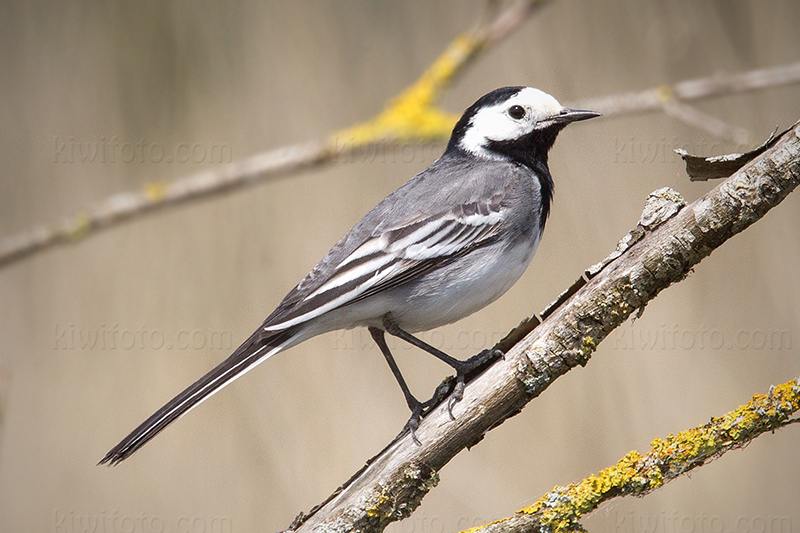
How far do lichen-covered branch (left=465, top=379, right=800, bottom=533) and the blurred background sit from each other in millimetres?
2010

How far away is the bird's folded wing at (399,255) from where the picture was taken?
8.90 ft

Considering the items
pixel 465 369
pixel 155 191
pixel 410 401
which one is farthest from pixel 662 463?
pixel 155 191

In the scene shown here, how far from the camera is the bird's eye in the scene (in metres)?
3.48

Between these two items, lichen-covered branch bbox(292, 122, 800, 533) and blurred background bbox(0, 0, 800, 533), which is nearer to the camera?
lichen-covered branch bbox(292, 122, 800, 533)

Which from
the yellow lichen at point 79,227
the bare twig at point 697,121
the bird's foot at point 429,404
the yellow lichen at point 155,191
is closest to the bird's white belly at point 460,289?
the bird's foot at point 429,404

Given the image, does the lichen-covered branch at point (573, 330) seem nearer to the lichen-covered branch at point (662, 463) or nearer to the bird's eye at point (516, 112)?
the lichen-covered branch at point (662, 463)

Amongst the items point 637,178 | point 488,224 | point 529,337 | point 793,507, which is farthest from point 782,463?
point 529,337

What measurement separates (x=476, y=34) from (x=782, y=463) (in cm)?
288

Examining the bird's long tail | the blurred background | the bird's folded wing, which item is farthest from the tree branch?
the bird's long tail

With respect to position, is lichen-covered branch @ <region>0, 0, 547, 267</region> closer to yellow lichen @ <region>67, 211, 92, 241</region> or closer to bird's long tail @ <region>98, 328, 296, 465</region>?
yellow lichen @ <region>67, 211, 92, 241</region>

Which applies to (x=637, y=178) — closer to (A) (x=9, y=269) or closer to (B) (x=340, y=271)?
(B) (x=340, y=271)

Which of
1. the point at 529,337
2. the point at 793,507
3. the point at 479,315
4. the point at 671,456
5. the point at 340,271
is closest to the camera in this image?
the point at 671,456

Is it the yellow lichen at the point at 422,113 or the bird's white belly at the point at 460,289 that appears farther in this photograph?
the yellow lichen at the point at 422,113

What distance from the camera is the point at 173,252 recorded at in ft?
13.8
